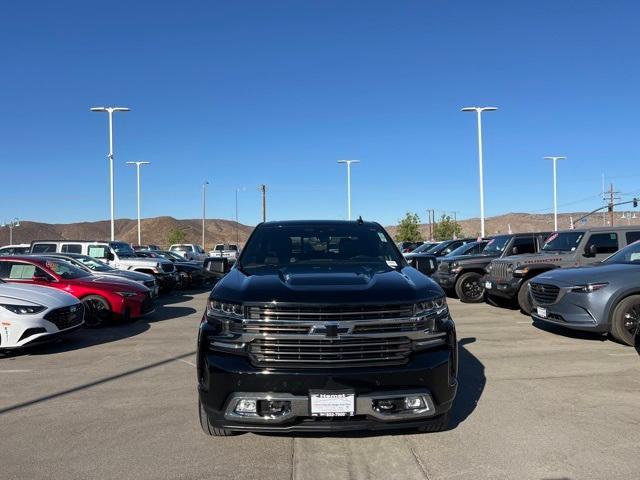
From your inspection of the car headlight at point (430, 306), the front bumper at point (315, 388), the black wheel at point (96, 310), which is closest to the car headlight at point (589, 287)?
the car headlight at point (430, 306)

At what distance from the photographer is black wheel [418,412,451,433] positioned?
4180 millimetres

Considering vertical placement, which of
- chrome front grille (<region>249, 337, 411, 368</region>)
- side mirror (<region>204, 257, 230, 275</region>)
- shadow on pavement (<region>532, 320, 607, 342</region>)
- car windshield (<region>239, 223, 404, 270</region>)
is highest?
car windshield (<region>239, 223, 404, 270</region>)

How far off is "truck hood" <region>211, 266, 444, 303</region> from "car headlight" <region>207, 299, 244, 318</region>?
1.8 inches

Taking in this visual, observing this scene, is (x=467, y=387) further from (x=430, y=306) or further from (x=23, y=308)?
(x=23, y=308)

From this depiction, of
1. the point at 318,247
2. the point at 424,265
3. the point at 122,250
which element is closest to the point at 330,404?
the point at 318,247

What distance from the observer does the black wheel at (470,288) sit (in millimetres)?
15055

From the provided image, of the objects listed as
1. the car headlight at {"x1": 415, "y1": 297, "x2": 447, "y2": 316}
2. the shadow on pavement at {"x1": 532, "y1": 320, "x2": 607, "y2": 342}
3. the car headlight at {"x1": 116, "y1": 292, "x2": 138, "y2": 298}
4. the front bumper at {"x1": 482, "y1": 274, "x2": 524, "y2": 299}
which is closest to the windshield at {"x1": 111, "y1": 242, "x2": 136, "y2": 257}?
the car headlight at {"x1": 116, "y1": 292, "x2": 138, "y2": 298}

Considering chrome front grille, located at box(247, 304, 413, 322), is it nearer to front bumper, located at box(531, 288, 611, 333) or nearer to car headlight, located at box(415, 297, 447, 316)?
car headlight, located at box(415, 297, 447, 316)

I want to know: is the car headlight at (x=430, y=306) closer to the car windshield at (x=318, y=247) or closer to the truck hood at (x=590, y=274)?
the car windshield at (x=318, y=247)

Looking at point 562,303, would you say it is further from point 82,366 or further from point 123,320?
point 123,320

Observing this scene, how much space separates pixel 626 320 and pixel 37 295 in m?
8.96

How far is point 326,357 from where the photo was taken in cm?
407

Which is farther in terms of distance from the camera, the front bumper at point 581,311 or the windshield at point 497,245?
the windshield at point 497,245

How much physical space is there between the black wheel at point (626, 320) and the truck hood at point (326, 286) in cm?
482
